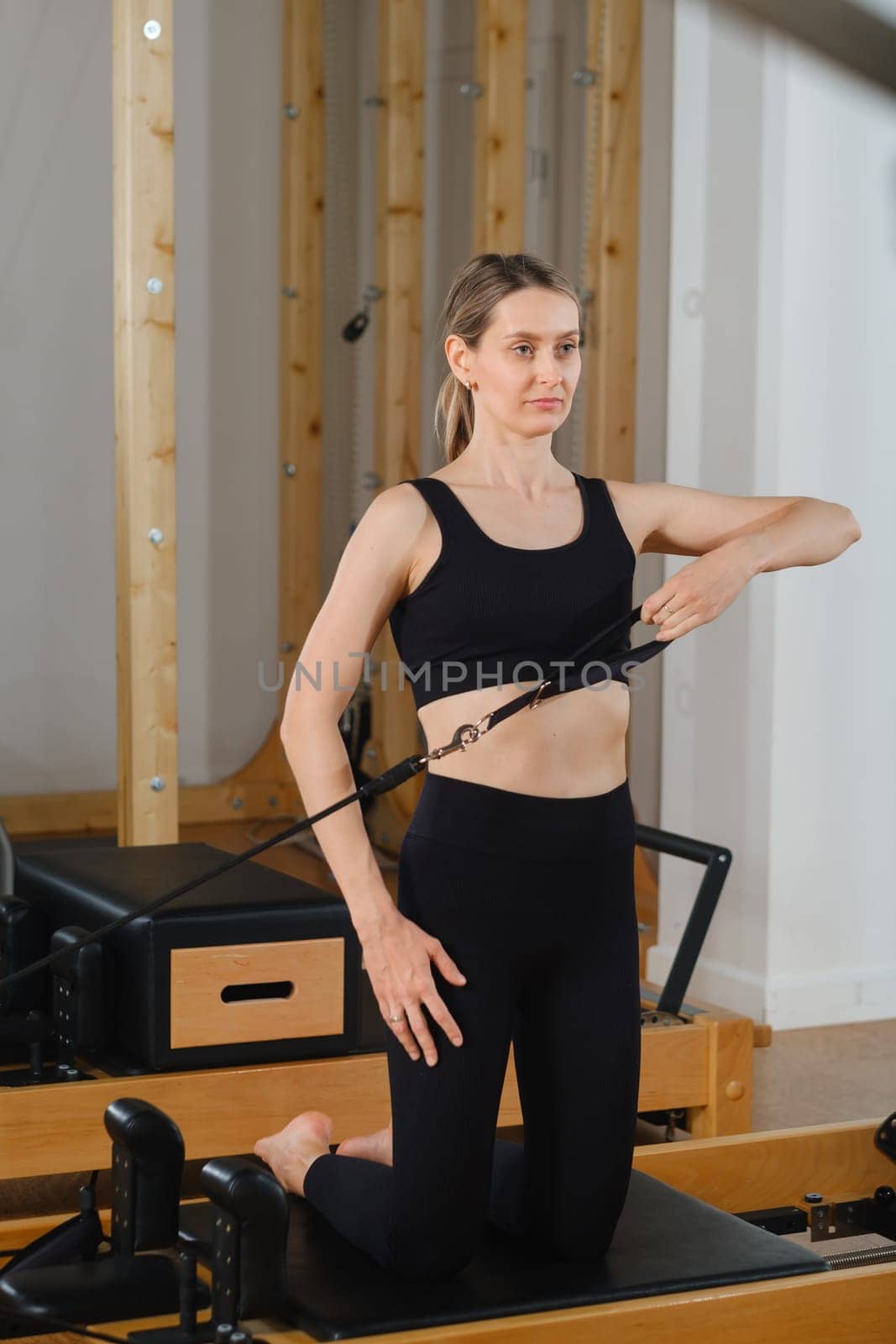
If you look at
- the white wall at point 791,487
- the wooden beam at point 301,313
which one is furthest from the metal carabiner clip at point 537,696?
the wooden beam at point 301,313

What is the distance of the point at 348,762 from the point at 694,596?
408 millimetres

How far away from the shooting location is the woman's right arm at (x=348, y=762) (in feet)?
5.39

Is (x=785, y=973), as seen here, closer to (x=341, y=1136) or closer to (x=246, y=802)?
(x=341, y=1136)

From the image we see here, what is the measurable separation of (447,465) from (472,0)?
412cm

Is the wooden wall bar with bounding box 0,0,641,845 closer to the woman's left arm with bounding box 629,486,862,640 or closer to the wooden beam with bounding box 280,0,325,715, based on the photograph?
the wooden beam with bounding box 280,0,325,715

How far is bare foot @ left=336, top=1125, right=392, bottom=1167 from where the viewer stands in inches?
79.8

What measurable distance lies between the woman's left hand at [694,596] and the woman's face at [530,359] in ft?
0.76

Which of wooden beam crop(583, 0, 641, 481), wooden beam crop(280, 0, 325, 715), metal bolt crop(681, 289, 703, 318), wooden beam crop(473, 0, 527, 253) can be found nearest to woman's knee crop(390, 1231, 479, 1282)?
metal bolt crop(681, 289, 703, 318)

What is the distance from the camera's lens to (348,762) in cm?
164

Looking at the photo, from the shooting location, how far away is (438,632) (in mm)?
1677

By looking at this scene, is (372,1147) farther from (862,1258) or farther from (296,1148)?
(862,1258)

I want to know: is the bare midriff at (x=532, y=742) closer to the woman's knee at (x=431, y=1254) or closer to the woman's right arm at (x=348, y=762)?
the woman's right arm at (x=348, y=762)

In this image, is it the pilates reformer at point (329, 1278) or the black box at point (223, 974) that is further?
the black box at point (223, 974)

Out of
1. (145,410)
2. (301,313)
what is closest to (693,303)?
(145,410)
